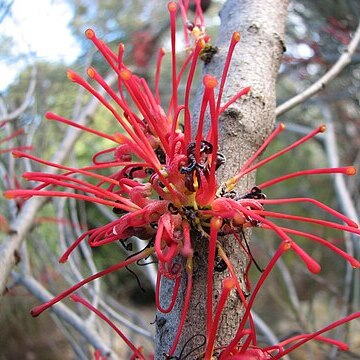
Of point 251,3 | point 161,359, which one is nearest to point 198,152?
point 161,359

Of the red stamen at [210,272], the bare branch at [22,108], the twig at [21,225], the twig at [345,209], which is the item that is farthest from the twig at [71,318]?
the twig at [345,209]

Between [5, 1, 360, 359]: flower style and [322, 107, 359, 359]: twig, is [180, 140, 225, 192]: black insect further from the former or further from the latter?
[322, 107, 359, 359]: twig

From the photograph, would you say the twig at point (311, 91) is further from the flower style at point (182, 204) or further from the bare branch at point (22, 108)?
the bare branch at point (22, 108)

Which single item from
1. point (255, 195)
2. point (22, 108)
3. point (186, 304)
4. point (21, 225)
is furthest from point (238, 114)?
point (22, 108)

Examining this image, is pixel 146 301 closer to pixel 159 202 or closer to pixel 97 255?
pixel 97 255

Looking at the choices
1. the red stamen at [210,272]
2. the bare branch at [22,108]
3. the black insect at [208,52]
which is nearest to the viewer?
the red stamen at [210,272]

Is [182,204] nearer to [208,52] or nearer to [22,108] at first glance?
[208,52]

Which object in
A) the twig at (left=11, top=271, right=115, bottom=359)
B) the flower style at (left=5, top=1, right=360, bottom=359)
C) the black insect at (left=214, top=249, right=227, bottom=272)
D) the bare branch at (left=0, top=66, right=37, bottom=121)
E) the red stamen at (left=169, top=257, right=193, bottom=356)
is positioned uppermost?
the bare branch at (left=0, top=66, right=37, bottom=121)

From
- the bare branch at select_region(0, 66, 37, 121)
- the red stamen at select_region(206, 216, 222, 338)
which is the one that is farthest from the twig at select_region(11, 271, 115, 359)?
the red stamen at select_region(206, 216, 222, 338)
